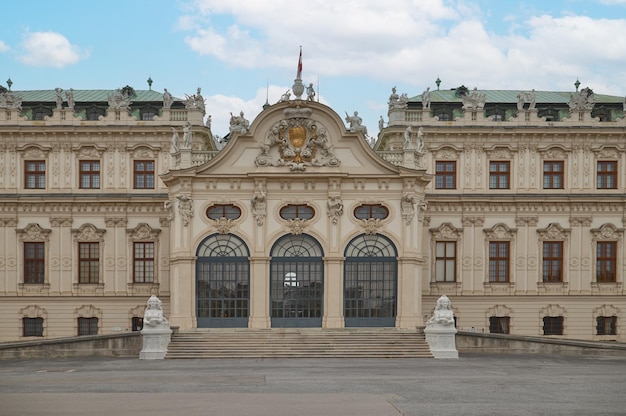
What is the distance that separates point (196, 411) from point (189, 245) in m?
25.8

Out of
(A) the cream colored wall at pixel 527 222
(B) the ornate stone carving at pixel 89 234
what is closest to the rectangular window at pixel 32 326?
(B) the ornate stone carving at pixel 89 234

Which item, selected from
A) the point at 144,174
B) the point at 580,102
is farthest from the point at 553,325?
the point at 144,174

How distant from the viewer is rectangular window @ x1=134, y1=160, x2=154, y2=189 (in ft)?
189

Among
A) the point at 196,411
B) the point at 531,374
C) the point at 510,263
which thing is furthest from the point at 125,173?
the point at 196,411

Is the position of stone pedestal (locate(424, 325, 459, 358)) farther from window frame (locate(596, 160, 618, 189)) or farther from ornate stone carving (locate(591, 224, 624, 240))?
window frame (locate(596, 160, 618, 189))

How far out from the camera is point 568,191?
57781 mm

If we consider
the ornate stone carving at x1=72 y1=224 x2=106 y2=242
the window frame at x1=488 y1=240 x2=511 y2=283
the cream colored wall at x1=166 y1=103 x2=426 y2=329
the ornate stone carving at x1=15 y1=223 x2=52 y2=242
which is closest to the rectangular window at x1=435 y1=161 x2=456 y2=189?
the window frame at x1=488 y1=240 x2=511 y2=283

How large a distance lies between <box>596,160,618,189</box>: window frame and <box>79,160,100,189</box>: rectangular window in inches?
1179

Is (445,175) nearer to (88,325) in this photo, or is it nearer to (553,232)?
(553,232)

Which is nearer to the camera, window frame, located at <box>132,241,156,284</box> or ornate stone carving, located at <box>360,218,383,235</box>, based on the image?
ornate stone carving, located at <box>360,218,383,235</box>

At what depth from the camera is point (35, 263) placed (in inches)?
2264

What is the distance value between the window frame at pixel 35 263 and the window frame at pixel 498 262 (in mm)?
26608

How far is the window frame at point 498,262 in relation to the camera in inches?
2270

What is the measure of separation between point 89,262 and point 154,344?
13.9 metres
